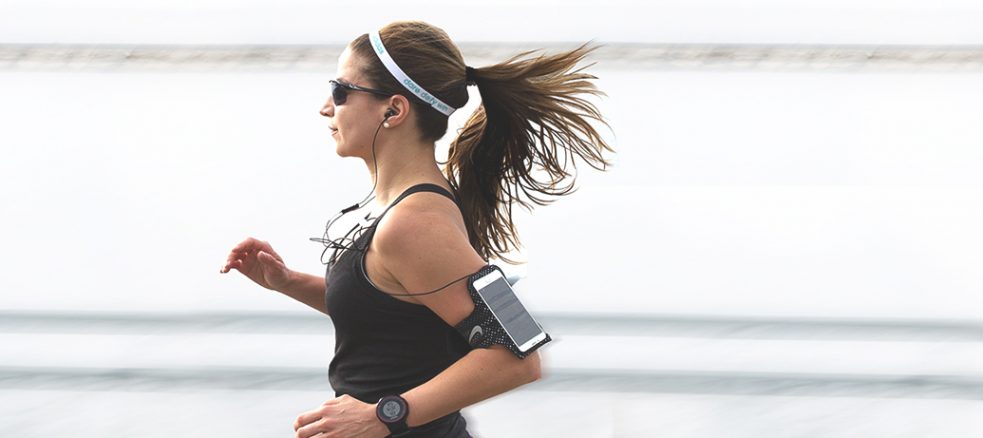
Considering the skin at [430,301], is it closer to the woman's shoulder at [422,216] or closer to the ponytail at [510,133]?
the woman's shoulder at [422,216]

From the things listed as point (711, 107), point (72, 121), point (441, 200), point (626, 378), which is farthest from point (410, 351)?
point (72, 121)

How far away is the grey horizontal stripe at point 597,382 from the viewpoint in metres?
2.62

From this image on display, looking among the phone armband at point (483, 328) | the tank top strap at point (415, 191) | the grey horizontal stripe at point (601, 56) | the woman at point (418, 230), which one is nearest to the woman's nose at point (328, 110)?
the woman at point (418, 230)

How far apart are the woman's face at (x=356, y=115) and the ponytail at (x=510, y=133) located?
143 mm

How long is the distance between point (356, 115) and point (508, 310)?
0.99 ft

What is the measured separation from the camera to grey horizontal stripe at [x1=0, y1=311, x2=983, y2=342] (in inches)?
105

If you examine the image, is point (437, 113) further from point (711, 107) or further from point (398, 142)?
point (711, 107)

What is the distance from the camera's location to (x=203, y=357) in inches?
→ 107

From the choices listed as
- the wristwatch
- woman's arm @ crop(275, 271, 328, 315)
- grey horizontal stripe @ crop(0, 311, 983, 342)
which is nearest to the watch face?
the wristwatch

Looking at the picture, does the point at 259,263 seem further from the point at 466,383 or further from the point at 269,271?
the point at 466,383

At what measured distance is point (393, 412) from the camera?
1.26 m

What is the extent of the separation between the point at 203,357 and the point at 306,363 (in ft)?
0.78

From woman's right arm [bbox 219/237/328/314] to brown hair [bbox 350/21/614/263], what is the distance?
0.77ft

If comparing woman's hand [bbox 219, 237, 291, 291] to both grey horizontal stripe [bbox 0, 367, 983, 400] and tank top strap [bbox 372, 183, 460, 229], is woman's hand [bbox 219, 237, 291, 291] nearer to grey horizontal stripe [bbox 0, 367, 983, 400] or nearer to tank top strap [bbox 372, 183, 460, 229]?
tank top strap [bbox 372, 183, 460, 229]
